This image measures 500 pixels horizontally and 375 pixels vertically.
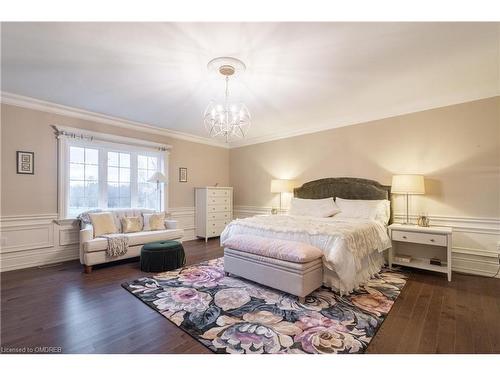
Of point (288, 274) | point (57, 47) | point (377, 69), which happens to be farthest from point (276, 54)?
point (288, 274)

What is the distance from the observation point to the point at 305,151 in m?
5.23

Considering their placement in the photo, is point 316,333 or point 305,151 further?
point 305,151

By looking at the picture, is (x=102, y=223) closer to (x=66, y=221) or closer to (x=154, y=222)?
(x=66, y=221)

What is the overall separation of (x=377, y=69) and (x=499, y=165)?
7.30 ft

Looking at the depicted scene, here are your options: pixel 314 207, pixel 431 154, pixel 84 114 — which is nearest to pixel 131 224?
pixel 84 114

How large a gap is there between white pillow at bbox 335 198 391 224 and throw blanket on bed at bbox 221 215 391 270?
0.66ft

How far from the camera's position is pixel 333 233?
2760mm

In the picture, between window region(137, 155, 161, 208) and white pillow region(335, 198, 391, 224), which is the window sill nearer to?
window region(137, 155, 161, 208)

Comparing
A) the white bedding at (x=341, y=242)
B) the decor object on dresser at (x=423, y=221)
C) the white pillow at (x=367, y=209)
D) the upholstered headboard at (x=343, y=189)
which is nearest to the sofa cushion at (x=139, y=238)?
the white bedding at (x=341, y=242)

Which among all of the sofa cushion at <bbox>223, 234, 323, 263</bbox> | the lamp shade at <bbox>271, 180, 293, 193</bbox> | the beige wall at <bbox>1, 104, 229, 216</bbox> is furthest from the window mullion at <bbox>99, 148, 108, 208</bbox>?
the lamp shade at <bbox>271, 180, 293, 193</bbox>

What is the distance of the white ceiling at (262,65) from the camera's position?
208cm

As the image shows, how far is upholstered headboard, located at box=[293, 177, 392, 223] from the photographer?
4142 millimetres

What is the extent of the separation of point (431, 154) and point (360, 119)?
129cm
